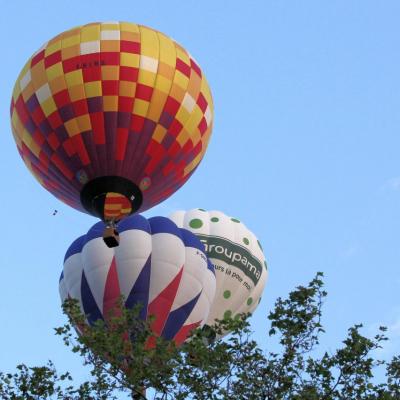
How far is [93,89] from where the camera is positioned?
2512 cm

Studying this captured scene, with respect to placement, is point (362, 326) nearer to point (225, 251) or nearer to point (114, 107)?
point (114, 107)

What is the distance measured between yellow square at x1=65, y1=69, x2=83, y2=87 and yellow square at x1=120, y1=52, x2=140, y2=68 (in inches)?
40.7

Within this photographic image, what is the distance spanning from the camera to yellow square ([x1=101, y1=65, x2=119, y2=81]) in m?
25.2

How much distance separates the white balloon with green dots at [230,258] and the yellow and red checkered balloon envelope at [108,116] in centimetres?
820

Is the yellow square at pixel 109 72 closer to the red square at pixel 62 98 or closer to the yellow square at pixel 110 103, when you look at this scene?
the yellow square at pixel 110 103

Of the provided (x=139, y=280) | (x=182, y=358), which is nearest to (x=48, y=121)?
(x=139, y=280)

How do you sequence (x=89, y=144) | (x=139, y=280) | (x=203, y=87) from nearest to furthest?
1. (x=89, y=144)
2. (x=203, y=87)
3. (x=139, y=280)

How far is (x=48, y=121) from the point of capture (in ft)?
83.4

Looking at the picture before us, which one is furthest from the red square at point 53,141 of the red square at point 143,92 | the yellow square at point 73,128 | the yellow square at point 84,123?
the red square at point 143,92

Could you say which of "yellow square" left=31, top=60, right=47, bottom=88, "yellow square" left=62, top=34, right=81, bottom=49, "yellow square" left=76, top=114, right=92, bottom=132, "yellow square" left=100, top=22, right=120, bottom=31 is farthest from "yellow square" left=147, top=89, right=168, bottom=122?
"yellow square" left=31, top=60, right=47, bottom=88

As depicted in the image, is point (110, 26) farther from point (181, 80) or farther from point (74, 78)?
point (181, 80)

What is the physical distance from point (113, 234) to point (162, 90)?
3.65 meters

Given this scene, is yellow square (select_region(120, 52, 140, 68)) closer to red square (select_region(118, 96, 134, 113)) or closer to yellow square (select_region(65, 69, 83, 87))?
red square (select_region(118, 96, 134, 113))

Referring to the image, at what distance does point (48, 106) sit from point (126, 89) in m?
1.92
